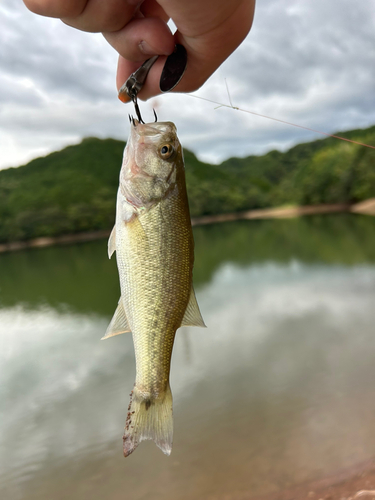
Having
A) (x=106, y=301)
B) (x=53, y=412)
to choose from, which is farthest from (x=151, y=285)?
(x=106, y=301)

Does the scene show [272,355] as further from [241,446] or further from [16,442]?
[16,442]

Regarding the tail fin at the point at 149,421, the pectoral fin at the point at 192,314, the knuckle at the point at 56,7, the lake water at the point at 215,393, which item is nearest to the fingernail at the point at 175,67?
the knuckle at the point at 56,7

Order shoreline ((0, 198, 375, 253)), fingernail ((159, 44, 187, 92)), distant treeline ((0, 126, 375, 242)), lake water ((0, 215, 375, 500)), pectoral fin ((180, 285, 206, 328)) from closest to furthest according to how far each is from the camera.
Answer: fingernail ((159, 44, 187, 92)) → pectoral fin ((180, 285, 206, 328)) → lake water ((0, 215, 375, 500)) → distant treeline ((0, 126, 375, 242)) → shoreline ((0, 198, 375, 253))

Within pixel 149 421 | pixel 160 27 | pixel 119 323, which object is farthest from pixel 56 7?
pixel 149 421

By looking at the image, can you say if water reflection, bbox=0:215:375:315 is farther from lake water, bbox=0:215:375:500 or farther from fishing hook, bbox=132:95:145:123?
fishing hook, bbox=132:95:145:123

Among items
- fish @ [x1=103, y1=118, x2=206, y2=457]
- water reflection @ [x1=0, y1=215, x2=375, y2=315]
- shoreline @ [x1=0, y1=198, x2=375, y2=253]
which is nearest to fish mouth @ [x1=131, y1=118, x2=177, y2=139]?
fish @ [x1=103, y1=118, x2=206, y2=457]
